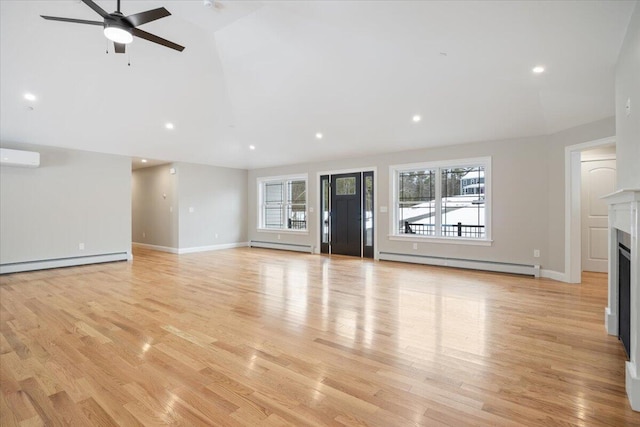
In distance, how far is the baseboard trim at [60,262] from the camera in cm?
579

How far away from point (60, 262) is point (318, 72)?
20.4ft

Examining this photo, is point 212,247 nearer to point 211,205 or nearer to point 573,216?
point 211,205

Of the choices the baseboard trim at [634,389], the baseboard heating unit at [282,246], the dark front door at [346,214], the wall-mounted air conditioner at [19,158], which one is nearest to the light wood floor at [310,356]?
the baseboard trim at [634,389]

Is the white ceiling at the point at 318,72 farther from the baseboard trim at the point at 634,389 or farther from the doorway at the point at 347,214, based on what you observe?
the baseboard trim at the point at 634,389

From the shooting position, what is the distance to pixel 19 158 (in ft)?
18.2

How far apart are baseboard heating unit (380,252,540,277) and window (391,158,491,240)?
458 mm

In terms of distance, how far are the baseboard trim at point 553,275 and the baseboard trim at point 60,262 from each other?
843cm

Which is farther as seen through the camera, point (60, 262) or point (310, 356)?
point (60, 262)

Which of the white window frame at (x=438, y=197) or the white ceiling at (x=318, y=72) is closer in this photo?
the white ceiling at (x=318, y=72)

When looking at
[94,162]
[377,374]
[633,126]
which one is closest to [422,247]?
[633,126]

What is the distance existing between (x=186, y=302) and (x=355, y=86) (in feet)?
12.8

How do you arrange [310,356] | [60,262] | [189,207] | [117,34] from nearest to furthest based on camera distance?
[310,356] < [117,34] < [60,262] < [189,207]

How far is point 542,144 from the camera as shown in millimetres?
5391

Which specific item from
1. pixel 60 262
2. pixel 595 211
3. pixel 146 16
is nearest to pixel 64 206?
pixel 60 262
